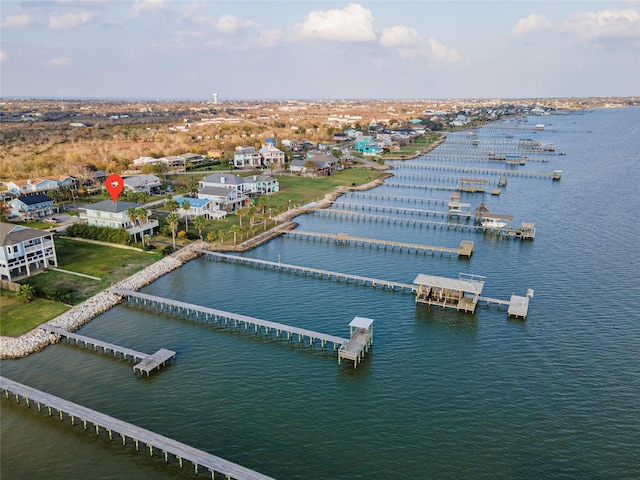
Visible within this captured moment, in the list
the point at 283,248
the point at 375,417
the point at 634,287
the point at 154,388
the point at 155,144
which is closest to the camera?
the point at 375,417

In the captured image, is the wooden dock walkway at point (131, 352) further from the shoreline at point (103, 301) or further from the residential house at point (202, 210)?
the residential house at point (202, 210)

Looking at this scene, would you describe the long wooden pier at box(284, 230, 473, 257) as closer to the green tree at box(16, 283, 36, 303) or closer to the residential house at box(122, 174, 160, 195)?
the green tree at box(16, 283, 36, 303)

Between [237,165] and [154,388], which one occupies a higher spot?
[237,165]

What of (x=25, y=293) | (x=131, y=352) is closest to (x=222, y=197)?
(x=25, y=293)

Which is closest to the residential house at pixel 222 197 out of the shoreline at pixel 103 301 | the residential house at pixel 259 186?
the residential house at pixel 259 186

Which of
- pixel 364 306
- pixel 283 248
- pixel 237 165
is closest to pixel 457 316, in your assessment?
pixel 364 306

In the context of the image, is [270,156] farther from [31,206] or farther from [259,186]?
[31,206]

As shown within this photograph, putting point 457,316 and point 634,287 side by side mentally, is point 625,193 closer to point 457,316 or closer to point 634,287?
point 634,287
